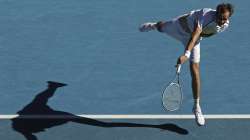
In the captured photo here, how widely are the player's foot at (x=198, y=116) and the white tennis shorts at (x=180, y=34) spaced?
0.75m

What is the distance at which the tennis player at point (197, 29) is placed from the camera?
30.7 feet

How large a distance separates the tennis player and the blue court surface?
0.59 meters

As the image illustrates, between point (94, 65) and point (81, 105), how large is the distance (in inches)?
55.2

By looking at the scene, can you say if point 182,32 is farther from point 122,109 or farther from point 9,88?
point 9,88

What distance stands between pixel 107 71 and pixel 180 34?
1.98 m

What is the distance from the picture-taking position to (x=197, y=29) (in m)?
9.56

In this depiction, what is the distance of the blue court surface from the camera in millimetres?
9977

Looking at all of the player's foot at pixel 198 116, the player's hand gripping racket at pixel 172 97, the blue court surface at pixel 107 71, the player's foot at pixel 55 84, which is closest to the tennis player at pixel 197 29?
the player's foot at pixel 198 116

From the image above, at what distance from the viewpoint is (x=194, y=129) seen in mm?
9859

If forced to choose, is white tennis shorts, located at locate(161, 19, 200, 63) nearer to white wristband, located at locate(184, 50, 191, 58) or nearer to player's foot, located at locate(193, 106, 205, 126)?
white wristband, located at locate(184, 50, 191, 58)

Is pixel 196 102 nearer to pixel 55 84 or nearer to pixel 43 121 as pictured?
pixel 43 121

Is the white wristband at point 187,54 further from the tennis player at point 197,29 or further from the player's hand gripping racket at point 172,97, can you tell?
the player's hand gripping racket at point 172,97

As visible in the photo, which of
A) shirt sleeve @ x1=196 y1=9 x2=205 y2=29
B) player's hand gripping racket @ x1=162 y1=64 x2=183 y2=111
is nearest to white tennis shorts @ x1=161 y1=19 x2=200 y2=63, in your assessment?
shirt sleeve @ x1=196 y1=9 x2=205 y2=29

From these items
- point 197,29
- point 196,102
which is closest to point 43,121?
point 196,102
